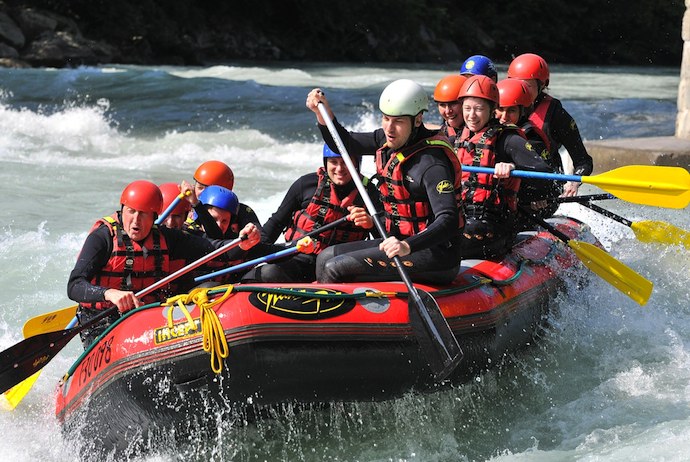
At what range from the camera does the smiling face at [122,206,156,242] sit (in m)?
4.28

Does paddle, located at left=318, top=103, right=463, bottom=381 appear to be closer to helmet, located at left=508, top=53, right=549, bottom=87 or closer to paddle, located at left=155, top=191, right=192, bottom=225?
paddle, located at left=155, top=191, right=192, bottom=225

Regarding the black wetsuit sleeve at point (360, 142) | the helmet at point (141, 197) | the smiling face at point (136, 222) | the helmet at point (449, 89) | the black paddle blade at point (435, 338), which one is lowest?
the black paddle blade at point (435, 338)

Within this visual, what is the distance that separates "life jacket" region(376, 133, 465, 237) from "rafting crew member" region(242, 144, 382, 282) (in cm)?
53

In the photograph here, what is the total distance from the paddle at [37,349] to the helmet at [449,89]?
5.91ft

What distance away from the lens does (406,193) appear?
427 cm

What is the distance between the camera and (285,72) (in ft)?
73.7

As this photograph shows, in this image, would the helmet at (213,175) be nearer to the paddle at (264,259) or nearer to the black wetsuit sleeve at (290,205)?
the black wetsuit sleeve at (290,205)

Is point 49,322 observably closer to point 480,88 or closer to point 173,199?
point 173,199

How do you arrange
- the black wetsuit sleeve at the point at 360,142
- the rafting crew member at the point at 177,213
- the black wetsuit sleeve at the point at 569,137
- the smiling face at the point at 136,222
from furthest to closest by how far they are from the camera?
the black wetsuit sleeve at the point at 569,137
the rafting crew member at the point at 177,213
the black wetsuit sleeve at the point at 360,142
the smiling face at the point at 136,222

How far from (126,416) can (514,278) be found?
1985mm

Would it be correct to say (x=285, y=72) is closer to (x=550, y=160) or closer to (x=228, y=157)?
(x=228, y=157)

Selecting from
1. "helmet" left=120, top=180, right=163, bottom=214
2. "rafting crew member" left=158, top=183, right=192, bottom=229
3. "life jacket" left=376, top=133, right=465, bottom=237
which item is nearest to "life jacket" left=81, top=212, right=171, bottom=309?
"helmet" left=120, top=180, right=163, bottom=214

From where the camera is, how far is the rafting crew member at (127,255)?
4211 mm

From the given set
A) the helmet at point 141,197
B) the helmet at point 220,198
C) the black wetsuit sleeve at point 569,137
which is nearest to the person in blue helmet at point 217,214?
the helmet at point 220,198
